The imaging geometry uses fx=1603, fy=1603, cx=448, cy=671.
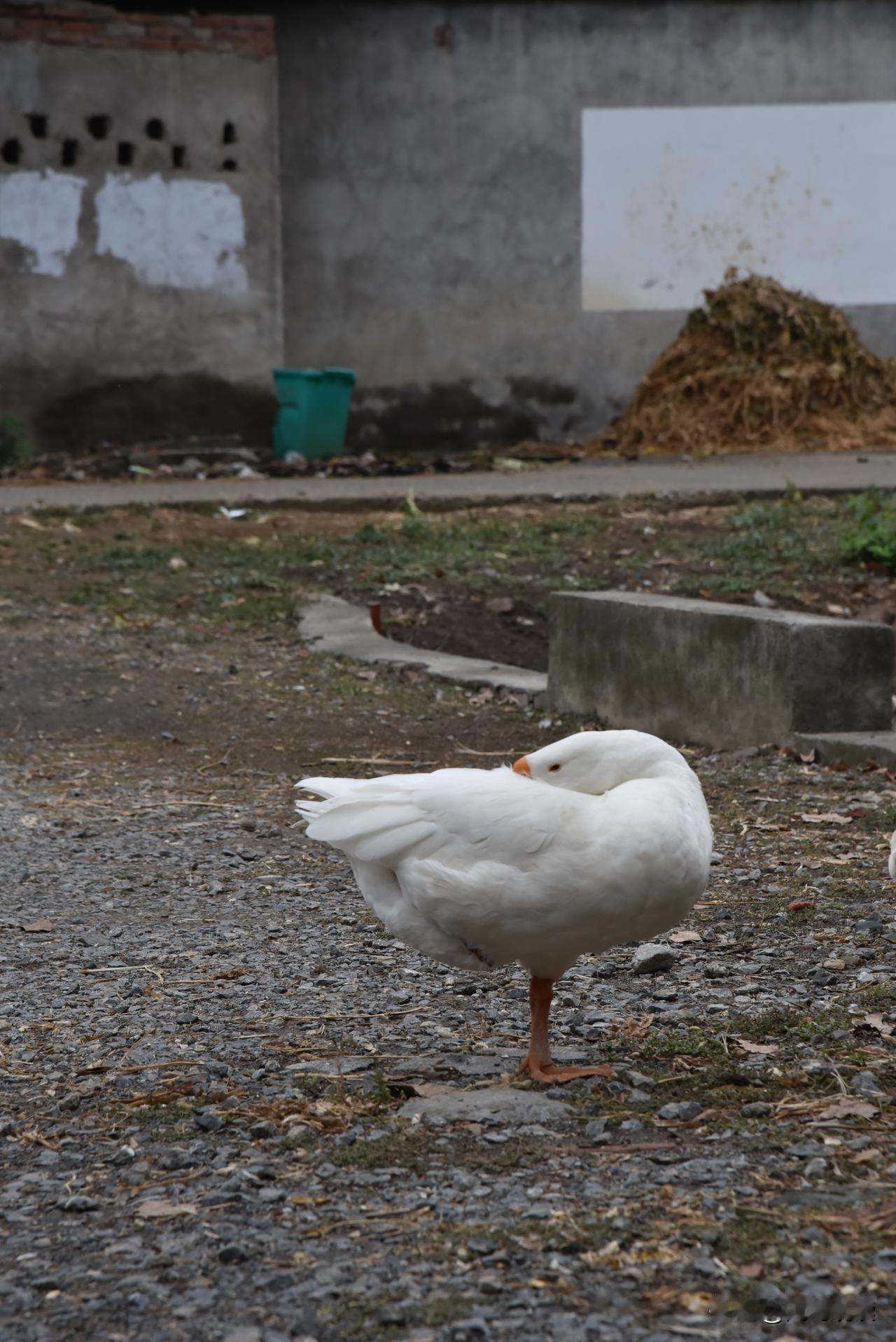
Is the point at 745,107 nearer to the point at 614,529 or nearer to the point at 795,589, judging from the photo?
the point at 614,529

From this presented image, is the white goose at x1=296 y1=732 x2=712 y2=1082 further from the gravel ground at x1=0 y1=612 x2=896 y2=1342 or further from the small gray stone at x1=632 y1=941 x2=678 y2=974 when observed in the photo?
the small gray stone at x1=632 y1=941 x2=678 y2=974

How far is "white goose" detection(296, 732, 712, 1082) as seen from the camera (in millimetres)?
2850

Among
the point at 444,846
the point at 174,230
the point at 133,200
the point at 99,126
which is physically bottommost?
the point at 444,846

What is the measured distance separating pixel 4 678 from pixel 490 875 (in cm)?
495

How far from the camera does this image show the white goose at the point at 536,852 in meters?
2.85

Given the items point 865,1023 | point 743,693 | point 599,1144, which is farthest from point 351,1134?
point 743,693

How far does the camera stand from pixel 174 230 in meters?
14.8

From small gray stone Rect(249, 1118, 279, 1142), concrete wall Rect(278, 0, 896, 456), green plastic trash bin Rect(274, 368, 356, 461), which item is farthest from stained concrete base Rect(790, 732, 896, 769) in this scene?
concrete wall Rect(278, 0, 896, 456)

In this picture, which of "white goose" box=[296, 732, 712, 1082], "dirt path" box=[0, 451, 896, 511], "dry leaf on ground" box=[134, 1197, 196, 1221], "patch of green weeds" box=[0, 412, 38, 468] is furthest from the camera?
"patch of green weeds" box=[0, 412, 38, 468]

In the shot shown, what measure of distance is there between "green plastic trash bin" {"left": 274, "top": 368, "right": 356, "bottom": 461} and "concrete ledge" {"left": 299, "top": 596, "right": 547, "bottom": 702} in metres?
5.93

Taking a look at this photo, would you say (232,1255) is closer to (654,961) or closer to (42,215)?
(654,961)

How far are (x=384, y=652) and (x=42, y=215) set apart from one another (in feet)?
28.1

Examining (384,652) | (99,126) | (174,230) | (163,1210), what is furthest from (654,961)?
(99,126)

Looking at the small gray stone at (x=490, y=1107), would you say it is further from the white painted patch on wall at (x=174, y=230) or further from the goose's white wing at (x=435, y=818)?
the white painted patch on wall at (x=174, y=230)
